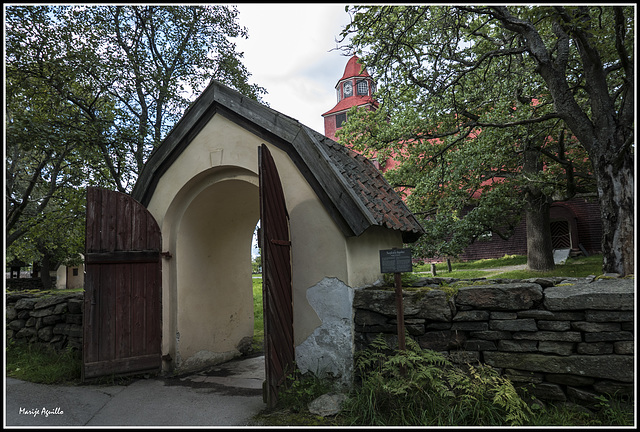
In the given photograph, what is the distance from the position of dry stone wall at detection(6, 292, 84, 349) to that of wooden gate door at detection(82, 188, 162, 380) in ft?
4.74

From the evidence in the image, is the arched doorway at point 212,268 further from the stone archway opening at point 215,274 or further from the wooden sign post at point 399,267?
the wooden sign post at point 399,267

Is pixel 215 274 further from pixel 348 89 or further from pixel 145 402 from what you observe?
pixel 348 89

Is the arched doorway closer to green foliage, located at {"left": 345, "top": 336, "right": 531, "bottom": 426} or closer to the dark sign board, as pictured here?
the dark sign board

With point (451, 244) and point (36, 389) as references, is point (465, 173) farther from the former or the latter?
point (36, 389)

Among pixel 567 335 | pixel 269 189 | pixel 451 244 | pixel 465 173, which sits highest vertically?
pixel 465 173

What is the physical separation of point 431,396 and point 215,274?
A: 410 centimetres

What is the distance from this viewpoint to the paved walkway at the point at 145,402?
162 inches

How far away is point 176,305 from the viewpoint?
19.2 ft

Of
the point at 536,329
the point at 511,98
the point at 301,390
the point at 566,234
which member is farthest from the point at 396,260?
the point at 566,234

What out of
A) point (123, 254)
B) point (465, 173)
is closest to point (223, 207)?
point (123, 254)

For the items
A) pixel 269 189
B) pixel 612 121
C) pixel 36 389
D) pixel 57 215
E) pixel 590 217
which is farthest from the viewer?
pixel 590 217

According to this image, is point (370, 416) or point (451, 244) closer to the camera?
point (370, 416)

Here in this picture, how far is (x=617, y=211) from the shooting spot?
23.0ft

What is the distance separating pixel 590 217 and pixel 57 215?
22.2 m
